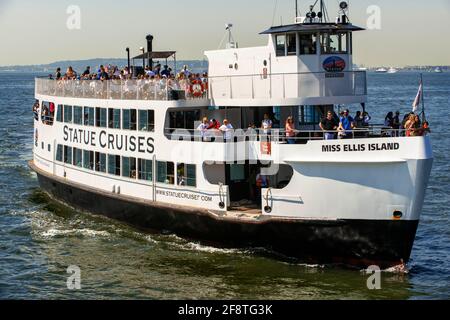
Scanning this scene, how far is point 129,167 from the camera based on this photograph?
85.3ft

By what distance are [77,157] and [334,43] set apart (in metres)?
10.9

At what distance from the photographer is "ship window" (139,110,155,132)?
24984 mm

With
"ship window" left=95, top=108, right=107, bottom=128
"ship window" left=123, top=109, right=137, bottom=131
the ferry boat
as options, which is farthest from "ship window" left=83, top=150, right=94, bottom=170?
"ship window" left=123, top=109, right=137, bottom=131

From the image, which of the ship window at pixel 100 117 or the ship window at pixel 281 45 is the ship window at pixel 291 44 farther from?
the ship window at pixel 100 117

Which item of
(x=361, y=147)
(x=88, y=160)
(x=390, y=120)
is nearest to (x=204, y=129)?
(x=361, y=147)

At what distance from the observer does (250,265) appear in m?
21.8

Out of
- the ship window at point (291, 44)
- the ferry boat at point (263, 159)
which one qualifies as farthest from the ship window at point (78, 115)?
the ship window at point (291, 44)

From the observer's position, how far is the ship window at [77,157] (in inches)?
1132

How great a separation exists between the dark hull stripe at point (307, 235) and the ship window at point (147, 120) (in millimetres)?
2499

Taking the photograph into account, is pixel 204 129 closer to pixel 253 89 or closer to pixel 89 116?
pixel 253 89

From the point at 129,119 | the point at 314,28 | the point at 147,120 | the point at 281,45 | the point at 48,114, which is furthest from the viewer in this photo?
the point at 48,114

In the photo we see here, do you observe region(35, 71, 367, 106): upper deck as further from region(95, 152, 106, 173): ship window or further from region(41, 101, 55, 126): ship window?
region(41, 101, 55, 126): ship window

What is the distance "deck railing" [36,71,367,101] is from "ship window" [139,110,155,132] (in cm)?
48
